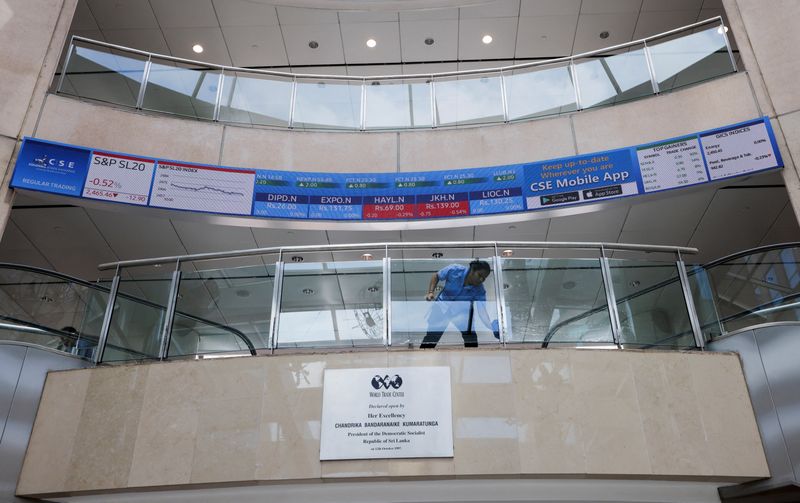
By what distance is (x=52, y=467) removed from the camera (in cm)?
596

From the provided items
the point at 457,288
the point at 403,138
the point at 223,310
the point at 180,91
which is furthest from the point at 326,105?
the point at 457,288

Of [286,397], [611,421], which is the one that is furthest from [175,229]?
[611,421]

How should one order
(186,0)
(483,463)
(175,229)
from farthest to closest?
(186,0) → (175,229) → (483,463)

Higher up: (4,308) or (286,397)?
(4,308)

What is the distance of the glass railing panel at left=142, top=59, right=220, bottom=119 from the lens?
391 inches

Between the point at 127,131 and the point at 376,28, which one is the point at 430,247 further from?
the point at 376,28

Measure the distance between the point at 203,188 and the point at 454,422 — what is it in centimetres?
553

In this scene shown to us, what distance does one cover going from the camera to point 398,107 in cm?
1034

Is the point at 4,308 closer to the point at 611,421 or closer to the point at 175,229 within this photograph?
the point at 175,229

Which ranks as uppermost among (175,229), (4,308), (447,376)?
(175,229)

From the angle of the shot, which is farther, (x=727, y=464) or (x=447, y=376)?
(x=447, y=376)

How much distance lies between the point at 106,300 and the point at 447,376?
152 inches

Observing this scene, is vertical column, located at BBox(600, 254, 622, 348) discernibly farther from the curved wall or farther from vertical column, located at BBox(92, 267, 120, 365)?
vertical column, located at BBox(92, 267, 120, 365)

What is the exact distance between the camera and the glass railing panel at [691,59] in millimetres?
9438
